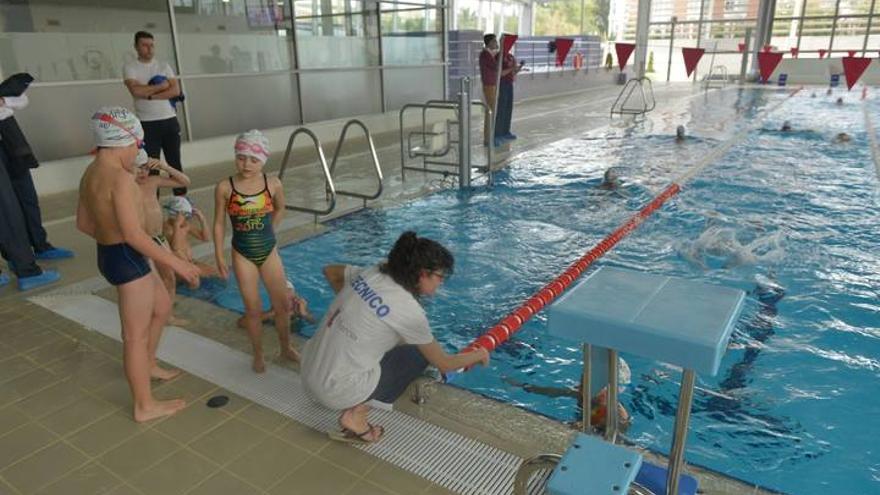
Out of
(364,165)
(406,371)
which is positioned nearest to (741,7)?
(364,165)

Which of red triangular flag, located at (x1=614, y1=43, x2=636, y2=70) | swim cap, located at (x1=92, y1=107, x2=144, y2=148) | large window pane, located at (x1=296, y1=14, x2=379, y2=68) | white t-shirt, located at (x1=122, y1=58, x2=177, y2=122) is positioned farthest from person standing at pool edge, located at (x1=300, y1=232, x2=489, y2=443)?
red triangular flag, located at (x1=614, y1=43, x2=636, y2=70)

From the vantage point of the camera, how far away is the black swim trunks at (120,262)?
2369 millimetres

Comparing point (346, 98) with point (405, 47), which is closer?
point (346, 98)

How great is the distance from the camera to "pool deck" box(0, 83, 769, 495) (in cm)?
224

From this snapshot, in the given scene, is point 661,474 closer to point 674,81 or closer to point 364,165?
point 364,165

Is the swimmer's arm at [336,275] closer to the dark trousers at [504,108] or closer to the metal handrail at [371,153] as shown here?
the metal handrail at [371,153]

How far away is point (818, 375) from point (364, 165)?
6622 millimetres

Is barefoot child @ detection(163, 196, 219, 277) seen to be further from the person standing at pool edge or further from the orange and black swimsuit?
the person standing at pool edge

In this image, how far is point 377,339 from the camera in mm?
2281

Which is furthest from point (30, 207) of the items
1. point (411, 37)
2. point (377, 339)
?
point (411, 37)

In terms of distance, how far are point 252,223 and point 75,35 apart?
6732 mm

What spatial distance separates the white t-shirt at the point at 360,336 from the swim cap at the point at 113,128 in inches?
41.5

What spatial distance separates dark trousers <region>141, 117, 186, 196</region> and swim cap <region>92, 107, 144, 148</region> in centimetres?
402

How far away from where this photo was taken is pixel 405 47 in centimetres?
1291
